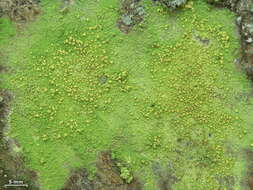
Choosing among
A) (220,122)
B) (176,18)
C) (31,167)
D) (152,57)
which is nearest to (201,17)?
(176,18)

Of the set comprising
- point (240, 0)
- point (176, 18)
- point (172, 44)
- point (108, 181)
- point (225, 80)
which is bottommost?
point (108, 181)

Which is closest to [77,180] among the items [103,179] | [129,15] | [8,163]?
[103,179]

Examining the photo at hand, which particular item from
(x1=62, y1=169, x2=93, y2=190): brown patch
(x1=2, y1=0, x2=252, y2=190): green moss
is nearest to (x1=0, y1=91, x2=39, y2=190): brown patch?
(x1=2, y1=0, x2=252, y2=190): green moss

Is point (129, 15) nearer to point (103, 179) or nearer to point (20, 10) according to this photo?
point (20, 10)

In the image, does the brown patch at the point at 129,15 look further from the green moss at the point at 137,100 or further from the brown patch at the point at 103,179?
the brown patch at the point at 103,179

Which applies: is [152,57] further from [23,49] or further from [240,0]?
[23,49]

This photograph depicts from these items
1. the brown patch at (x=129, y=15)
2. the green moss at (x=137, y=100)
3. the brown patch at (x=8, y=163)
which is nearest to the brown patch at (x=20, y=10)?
the green moss at (x=137, y=100)
